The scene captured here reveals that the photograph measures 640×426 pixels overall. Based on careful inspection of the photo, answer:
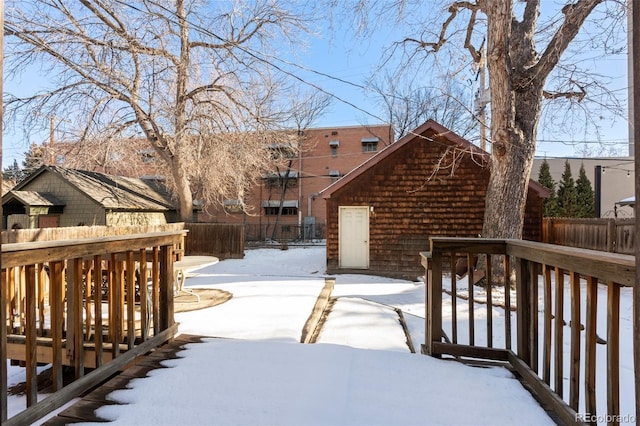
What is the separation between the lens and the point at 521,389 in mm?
1962

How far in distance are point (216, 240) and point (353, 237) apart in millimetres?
6000

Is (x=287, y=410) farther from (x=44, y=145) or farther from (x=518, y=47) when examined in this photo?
(x=44, y=145)

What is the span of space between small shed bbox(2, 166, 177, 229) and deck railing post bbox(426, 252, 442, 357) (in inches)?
529

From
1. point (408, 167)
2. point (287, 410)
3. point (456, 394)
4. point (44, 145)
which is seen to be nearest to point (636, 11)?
point (456, 394)

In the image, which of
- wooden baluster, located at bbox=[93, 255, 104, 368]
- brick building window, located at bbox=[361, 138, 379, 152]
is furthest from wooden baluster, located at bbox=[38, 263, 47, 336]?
brick building window, located at bbox=[361, 138, 379, 152]

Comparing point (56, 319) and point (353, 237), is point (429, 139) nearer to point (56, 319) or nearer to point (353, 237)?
point (353, 237)

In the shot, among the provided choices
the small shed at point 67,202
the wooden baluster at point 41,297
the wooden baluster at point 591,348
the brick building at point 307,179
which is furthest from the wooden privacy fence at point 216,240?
the wooden baluster at point 591,348

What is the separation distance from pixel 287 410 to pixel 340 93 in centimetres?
983

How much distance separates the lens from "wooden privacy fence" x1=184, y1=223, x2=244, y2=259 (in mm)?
13344

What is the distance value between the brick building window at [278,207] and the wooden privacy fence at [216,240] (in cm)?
1007

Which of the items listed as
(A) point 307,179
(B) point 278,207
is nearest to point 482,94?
(A) point 307,179

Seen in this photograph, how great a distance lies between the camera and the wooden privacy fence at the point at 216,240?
13344 mm

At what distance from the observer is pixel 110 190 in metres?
14.3

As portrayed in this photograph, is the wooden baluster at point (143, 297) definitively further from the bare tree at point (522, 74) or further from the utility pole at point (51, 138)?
the utility pole at point (51, 138)
